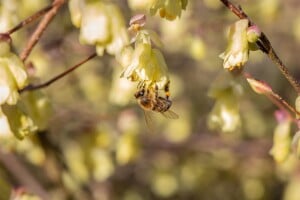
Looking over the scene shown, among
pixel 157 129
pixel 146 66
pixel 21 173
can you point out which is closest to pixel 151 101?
pixel 146 66

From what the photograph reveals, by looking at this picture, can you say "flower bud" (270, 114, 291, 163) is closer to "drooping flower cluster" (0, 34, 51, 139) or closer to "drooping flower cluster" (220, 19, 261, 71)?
"drooping flower cluster" (220, 19, 261, 71)

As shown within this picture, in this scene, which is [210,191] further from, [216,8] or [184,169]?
[216,8]

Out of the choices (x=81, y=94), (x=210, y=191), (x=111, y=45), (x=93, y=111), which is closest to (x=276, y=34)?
(x=210, y=191)

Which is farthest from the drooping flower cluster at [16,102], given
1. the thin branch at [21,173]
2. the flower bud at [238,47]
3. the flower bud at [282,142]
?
the flower bud at [282,142]

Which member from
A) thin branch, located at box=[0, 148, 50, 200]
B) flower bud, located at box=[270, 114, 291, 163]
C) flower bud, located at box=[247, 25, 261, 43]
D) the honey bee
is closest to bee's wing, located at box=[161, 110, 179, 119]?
the honey bee

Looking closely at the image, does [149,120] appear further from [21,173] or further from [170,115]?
[21,173]

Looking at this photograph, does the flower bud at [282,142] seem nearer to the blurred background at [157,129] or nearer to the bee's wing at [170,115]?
the blurred background at [157,129]
